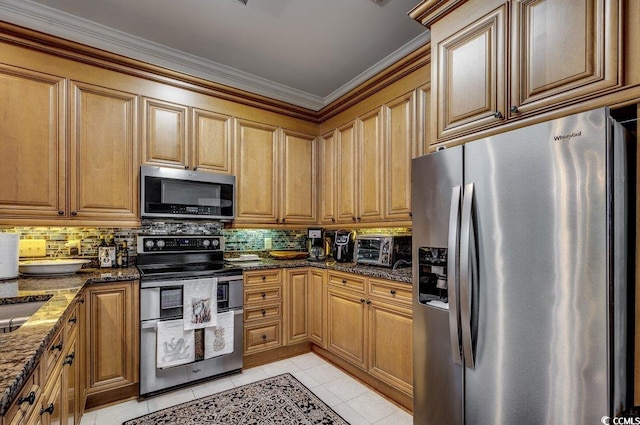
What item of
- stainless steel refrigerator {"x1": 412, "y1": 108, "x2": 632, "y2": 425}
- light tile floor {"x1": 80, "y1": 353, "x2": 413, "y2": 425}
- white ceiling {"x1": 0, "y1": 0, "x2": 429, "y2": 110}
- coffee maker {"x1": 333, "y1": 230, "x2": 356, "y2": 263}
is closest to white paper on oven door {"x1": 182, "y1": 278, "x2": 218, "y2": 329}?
light tile floor {"x1": 80, "y1": 353, "x2": 413, "y2": 425}

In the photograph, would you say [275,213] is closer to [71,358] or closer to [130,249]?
[130,249]

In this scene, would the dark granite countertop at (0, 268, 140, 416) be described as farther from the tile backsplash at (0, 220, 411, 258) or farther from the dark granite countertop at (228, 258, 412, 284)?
the dark granite countertop at (228, 258, 412, 284)

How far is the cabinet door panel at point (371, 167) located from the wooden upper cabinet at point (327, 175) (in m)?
0.43

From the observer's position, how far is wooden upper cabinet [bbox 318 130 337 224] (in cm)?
345

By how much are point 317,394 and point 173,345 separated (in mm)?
1149

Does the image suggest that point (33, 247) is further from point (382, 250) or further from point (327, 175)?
point (382, 250)

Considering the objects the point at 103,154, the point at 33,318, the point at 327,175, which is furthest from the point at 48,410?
the point at 327,175

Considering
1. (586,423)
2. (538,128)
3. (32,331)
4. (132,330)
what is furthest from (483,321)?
(132,330)

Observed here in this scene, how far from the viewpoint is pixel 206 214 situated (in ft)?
9.78

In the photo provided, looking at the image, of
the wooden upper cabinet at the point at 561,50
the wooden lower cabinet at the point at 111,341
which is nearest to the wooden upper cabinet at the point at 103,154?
the wooden lower cabinet at the point at 111,341

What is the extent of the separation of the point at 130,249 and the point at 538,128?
121 inches

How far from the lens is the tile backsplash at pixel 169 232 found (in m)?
2.58

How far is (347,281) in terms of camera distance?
9.05 feet

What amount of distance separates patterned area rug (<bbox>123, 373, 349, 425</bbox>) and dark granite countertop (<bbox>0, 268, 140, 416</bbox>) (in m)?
0.98
